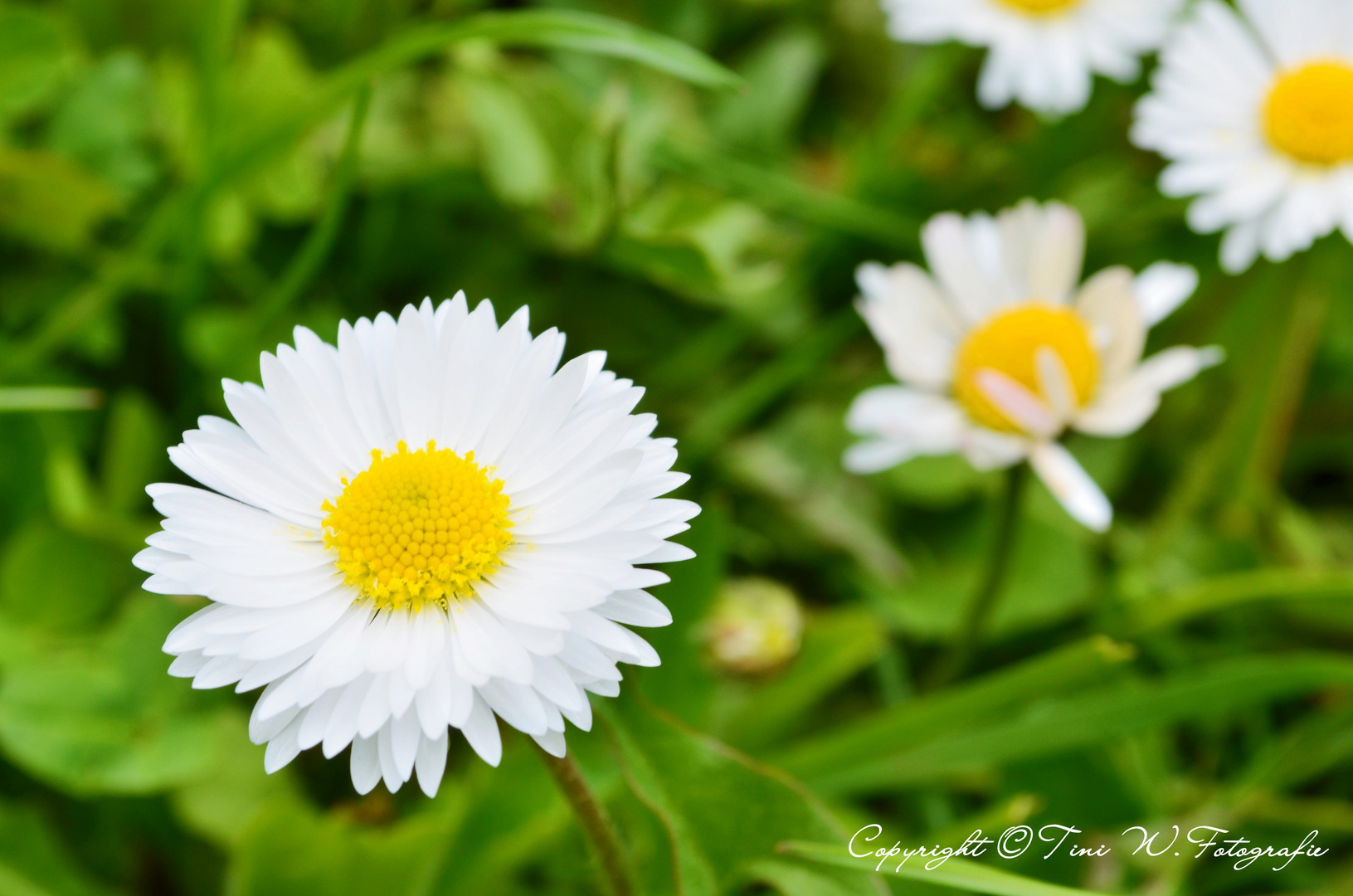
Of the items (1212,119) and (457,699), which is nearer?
(457,699)

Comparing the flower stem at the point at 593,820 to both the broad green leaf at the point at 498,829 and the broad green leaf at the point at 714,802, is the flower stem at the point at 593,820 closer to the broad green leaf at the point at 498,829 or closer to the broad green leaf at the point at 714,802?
the broad green leaf at the point at 714,802

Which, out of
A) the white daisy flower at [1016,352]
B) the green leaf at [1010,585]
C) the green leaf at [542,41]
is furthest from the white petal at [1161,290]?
the green leaf at [542,41]

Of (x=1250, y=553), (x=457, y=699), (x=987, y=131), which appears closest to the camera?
(x=457, y=699)

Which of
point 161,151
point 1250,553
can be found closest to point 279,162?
→ point 161,151

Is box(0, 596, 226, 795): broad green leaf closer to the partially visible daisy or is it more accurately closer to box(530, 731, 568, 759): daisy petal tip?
box(530, 731, 568, 759): daisy petal tip

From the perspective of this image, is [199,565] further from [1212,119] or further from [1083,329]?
[1212,119]
